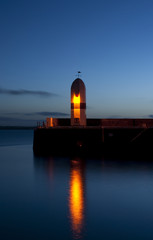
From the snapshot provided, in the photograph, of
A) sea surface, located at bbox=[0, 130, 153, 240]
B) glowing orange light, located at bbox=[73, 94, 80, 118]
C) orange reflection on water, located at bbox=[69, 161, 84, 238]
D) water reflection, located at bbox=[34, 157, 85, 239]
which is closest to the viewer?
sea surface, located at bbox=[0, 130, 153, 240]

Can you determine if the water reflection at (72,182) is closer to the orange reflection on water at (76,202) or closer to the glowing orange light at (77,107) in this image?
the orange reflection on water at (76,202)

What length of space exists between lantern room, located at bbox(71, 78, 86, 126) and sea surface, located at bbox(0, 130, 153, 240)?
9.90 metres

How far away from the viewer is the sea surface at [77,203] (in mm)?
10039

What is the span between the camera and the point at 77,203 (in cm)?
1355

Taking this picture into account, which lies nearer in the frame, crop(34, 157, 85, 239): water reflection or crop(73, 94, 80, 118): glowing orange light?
crop(34, 157, 85, 239): water reflection

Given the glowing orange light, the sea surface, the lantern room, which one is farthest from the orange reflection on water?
the glowing orange light

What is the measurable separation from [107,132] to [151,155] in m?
5.63

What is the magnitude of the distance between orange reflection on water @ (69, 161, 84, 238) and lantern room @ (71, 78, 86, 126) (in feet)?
38.2

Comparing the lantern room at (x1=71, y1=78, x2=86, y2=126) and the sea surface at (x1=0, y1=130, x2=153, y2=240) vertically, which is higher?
the lantern room at (x1=71, y1=78, x2=86, y2=126)

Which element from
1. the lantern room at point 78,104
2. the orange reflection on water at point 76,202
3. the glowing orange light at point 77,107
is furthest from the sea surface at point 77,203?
the glowing orange light at point 77,107

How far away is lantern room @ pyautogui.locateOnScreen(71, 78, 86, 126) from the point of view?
33.5m

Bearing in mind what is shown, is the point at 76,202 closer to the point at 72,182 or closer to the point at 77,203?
the point at 77,203

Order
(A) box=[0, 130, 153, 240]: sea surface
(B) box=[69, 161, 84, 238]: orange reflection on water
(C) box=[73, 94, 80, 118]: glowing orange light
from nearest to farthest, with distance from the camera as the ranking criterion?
(A) box=[0, 130, 153, 240]: sea surface → (B) box=[69, 161, 84, 238]: orange reflection on water → (C) box=[73, 94, 80, 118]: glowing orange light

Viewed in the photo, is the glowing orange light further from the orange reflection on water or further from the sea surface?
the orange reflection on water
